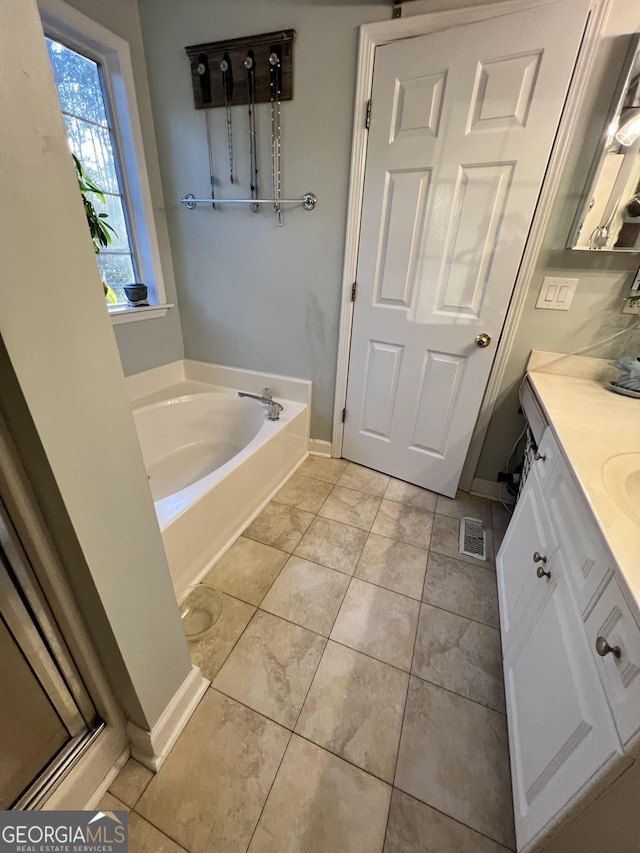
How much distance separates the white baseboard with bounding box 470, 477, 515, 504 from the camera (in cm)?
190

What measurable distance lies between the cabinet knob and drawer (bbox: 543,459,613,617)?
0.08 meters

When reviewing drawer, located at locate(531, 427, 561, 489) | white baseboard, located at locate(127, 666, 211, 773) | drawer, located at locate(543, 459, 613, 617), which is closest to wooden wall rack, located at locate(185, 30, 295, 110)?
drawer, located at locate(531, 427, 561, 489)

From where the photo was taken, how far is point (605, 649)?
1.82 feet

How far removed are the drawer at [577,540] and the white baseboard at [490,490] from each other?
100cm

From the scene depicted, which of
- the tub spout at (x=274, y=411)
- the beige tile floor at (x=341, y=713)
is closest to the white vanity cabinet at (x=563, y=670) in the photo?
the beige tile floor at (x=341, y=713)

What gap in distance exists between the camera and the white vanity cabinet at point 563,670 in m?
0.53

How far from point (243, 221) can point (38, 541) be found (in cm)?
190

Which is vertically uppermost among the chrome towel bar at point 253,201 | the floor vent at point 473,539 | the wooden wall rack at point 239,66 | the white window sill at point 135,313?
the wooden wall rack at point 239,66

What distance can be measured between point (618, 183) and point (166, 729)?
7.72ft

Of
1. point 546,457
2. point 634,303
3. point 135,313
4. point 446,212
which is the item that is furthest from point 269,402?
point 634,303

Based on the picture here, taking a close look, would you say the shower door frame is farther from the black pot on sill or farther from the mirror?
the mirror

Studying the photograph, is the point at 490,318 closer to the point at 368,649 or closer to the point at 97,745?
the point at 368,649

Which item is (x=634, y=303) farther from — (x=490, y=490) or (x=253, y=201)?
(x=253, y=201)

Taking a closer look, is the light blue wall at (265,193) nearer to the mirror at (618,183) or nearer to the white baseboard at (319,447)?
the white baseboard at (319,447)
